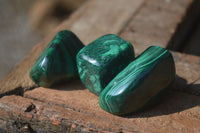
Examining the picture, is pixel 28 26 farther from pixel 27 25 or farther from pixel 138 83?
pixel 138 83

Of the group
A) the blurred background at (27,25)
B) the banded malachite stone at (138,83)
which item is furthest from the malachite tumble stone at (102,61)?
the blurred background at (27,25)

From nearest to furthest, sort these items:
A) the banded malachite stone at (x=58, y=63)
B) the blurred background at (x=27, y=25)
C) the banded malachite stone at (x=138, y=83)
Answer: the banded malachite stone at (x=138, y=83)
the banded malachite stone at (x=58, y=63)
the blurred background at (x=27, y=25)

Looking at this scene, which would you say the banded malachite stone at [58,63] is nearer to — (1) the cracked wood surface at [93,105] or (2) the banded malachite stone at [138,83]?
(1) the cracked wood surface at [93,105]

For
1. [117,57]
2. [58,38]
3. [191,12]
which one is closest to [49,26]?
[191,12]

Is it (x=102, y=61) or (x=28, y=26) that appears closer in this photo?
(x=102, y=61)

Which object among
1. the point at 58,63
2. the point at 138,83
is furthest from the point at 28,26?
the point at 138,83

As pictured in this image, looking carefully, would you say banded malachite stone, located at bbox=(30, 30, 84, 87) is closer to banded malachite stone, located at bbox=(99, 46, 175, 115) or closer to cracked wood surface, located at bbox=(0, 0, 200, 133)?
cracked wood surface, located at bbox=(0, 0, 200, 133)

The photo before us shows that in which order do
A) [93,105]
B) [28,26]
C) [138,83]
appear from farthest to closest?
[28,26] < [93,105] < [138,83]

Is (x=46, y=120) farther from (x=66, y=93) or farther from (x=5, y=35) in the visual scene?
(x=5, y=35)
